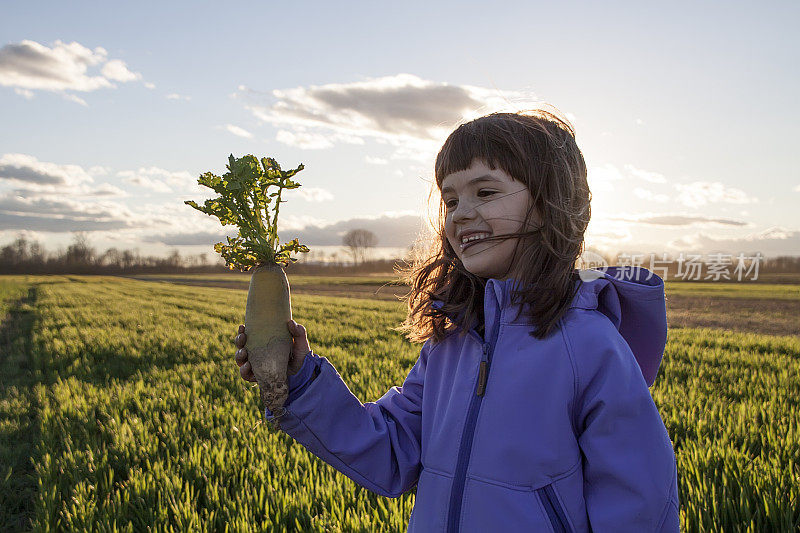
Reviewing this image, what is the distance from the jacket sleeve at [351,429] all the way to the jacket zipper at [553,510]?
0.53 m

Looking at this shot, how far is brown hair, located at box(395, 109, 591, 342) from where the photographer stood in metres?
1.47

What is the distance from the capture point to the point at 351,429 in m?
1.63

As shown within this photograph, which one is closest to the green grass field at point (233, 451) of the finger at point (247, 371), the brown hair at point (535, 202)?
the finger at point (247, 371)

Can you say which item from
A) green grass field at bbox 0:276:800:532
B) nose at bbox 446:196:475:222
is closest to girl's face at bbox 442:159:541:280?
nose at bbox 446:196:475:222

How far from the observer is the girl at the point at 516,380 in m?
1.28

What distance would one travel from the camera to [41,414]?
4.97 m

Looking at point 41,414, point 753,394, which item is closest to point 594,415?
Answer: point 753,394

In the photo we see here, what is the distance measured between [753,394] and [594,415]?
4895 mm

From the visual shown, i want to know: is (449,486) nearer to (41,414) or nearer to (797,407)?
(797,407)

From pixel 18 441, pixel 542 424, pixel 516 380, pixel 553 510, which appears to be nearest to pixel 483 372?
pixel 516 380

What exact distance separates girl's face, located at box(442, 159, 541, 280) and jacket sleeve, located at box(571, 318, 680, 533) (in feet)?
1.32

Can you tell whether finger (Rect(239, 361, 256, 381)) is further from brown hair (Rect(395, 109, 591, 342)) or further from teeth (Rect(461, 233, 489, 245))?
teeth (Rect(461, 233, 489, 245))

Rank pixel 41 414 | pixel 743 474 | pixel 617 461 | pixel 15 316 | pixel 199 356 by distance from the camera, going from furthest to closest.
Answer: pixel 15 316
pixel 199 356
pixel 41 414
pixel 743 474
pixel 617 461

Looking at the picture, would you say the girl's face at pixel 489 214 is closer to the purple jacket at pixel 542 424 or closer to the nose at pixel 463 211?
the nose at pixel 463 211
